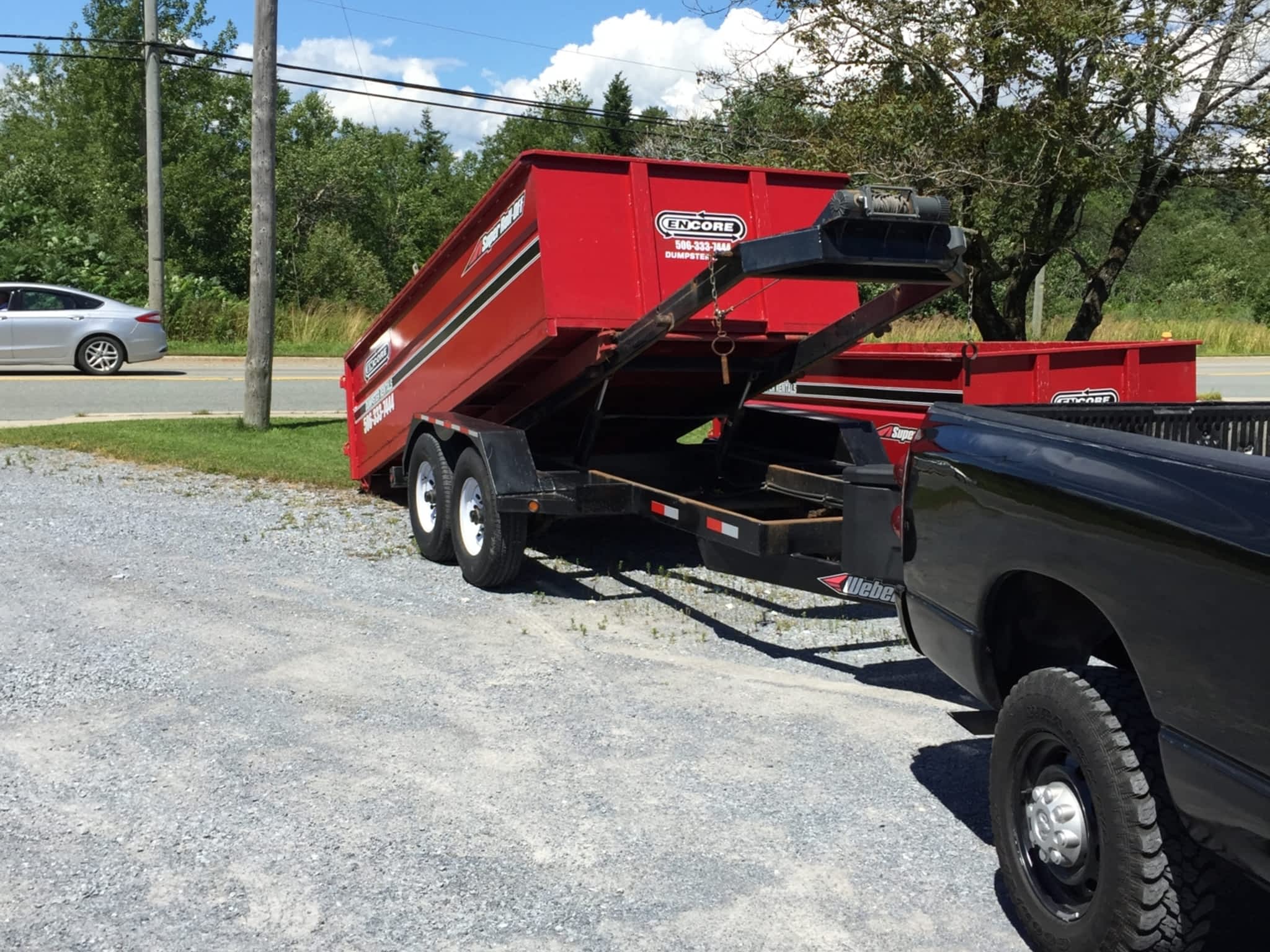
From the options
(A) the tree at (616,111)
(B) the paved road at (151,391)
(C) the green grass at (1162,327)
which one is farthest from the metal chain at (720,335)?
(A) the tree at (616,111)

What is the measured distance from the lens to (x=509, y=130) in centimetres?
9500

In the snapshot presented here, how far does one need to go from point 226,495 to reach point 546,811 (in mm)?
6906

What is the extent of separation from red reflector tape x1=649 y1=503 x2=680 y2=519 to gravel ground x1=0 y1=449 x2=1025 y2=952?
63 centimetres

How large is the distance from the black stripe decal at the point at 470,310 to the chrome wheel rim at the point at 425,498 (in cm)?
85

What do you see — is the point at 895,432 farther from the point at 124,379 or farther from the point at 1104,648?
the point at 124,379

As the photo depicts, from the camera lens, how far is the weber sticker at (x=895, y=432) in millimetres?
10211

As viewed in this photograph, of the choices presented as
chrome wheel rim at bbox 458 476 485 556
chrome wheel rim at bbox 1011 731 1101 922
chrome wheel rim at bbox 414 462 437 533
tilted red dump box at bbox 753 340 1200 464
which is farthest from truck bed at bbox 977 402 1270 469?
chrome wheel rim at bbox 414 462 437 533

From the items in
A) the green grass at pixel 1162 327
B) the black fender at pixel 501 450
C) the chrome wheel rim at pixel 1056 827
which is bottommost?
the chrome wheel rim at pixel 1056 827

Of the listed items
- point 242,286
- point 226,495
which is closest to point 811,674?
point 226,495

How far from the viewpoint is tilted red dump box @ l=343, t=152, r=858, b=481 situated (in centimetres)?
688

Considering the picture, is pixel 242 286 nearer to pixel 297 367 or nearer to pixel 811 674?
pixel 297 367

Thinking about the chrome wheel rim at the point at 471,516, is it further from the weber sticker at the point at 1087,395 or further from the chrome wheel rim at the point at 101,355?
the chrome wheel rim at the point at 101,355

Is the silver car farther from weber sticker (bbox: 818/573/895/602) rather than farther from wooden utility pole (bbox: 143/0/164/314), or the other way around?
weber sticker (bbox: 818/573/895/602)

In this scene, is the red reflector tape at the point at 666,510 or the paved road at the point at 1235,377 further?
the paved road at the point at 1235,377
